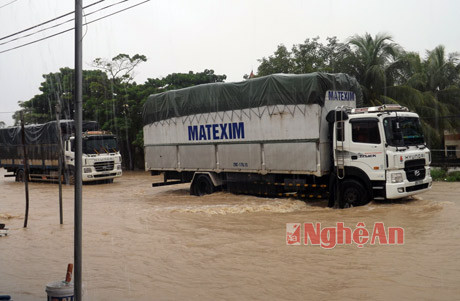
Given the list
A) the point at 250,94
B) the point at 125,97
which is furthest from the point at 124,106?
the point at 250,94

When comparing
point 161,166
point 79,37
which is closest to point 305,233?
point 79,37

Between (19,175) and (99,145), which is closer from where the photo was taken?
(99,145)

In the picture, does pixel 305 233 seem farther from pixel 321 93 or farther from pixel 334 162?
pixel 321 93

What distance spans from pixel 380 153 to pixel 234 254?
4.45 metres

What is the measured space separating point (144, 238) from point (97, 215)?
409 centimetres

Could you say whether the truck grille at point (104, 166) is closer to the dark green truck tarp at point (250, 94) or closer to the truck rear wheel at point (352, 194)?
the dark green truck tarp at point (250, 94)

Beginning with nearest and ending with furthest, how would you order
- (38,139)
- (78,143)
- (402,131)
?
(78,143)
(402,131)
(38,139)

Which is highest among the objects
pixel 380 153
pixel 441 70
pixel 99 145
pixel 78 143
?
pixel 441 70

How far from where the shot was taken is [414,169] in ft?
36.7

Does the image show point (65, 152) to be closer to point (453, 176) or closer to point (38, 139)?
point (38, 139)

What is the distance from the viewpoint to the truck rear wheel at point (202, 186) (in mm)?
15226

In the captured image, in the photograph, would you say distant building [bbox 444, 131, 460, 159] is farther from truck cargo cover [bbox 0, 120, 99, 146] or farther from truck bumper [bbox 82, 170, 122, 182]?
truck cargo cover [bbox 0, 120, 99, 146]

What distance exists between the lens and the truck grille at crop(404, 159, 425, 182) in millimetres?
10992

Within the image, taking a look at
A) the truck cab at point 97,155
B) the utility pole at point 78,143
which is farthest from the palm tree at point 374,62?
the utility pole at point 78,143
